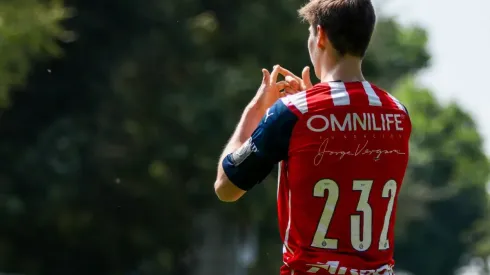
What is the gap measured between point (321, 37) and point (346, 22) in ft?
0.39

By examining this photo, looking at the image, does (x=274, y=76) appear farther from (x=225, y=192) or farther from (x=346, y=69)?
(x=225, y=192)

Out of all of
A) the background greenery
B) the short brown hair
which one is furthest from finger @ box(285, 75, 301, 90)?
the background greenery

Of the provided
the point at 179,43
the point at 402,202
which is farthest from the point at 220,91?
the point at 402,202

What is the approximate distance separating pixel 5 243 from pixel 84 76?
5.39 meters

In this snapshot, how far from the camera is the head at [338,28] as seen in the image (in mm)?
4133

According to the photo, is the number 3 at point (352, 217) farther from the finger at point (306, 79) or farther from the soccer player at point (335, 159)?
the finger at point (306, 79)

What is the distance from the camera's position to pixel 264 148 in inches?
163

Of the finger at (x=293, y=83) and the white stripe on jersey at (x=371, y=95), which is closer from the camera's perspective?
the white stripe on jersey at (x=371, y=95)

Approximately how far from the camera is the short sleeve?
414cm

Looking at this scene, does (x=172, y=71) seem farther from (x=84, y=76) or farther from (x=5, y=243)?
(x=5, y=243)

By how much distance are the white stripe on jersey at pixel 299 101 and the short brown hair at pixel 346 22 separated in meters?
A: 0.22

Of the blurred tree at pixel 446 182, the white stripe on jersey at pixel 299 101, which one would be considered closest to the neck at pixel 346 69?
the white stripe on jersey at pixel 299 101

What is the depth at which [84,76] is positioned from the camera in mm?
34312
